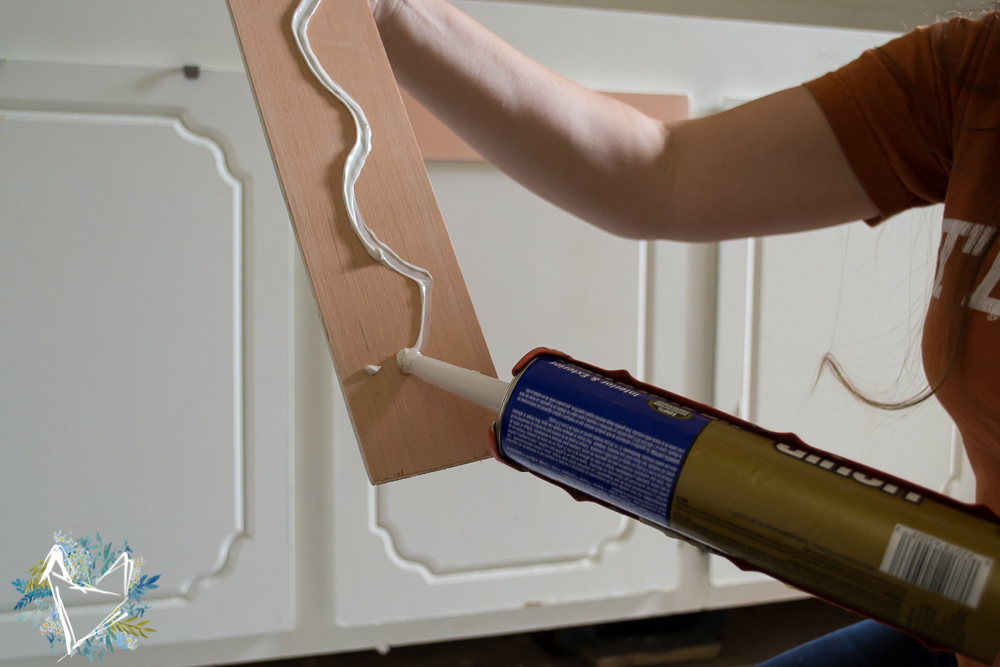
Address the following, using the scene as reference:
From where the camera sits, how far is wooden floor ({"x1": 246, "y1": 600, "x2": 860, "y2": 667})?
0.98 m

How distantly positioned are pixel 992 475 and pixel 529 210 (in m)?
0.60

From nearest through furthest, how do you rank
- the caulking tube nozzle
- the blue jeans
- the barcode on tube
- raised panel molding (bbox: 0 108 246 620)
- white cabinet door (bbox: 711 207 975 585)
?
the barcode on tube
the caulking tube nozzle
the blue jeans
raised panel molding (bbox: 0 108 246 620)
white cabinet door (bbox: 711 207 975 585)

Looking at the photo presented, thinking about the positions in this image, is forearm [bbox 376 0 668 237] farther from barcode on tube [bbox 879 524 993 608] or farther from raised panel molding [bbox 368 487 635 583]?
raised panel molding [bbox 368 487 635 583]

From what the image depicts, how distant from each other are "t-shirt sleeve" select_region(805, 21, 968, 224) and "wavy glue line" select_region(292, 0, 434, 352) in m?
0.33

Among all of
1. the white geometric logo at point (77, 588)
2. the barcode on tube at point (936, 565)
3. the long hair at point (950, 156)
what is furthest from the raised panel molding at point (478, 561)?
the barcode on tube at point (936, 565)

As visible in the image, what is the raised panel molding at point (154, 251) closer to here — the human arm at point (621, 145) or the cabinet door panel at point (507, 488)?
the cabinet door panel at point (507, 488)

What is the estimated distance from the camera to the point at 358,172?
450 mm

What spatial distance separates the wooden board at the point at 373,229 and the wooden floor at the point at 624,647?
0.68m

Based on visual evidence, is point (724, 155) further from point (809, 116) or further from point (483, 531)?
point (483, 531)

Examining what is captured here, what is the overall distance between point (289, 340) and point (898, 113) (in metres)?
0.67

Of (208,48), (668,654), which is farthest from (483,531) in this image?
(208,48)

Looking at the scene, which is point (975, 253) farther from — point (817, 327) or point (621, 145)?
point (817, 327)

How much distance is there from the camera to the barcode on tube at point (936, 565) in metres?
0.22

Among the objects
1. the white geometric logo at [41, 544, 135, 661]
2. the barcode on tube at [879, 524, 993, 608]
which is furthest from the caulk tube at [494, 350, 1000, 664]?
the white geometric logo at [41, 544, 135, 661]
